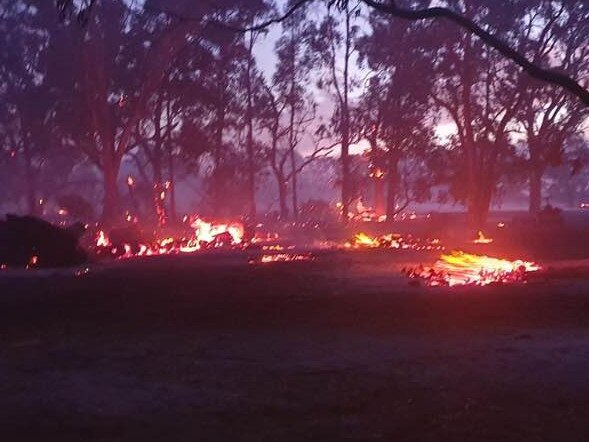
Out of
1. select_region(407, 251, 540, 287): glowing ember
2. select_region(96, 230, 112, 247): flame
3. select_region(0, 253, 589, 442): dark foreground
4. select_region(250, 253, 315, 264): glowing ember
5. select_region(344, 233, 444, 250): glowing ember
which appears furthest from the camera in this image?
select_region(96, 230, 112, 247): flame

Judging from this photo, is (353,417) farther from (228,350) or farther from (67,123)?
(67,123)

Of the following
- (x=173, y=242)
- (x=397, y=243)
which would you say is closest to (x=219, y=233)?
(x=173, y=242)

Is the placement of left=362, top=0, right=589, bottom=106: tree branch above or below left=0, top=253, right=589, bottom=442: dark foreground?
above

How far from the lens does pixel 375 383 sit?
28.5ft

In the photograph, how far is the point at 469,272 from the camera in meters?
21.4

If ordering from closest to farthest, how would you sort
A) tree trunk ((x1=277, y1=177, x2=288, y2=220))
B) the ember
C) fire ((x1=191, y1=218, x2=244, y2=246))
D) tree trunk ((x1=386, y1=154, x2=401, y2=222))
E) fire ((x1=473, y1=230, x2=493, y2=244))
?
the ember < fire ((x1=473, y1=230, x2=493, y2=244)) < fire ((x1=191, y1=218, x2=244, y2=246)) < tree trunk ((x1=386, y1=154, x2=401, y2=222)) < tree trunk ((x1=277, y1=177, x2=288, y2=220))

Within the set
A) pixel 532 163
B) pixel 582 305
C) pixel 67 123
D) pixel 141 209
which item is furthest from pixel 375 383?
pixel 141 209

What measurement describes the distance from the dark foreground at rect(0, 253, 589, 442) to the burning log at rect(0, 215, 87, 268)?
837 cm

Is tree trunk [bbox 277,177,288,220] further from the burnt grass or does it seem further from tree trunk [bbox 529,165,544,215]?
the burnt grass

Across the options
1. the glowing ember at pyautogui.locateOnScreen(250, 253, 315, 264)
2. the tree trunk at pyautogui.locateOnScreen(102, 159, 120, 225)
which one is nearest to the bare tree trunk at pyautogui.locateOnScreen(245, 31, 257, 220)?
the tree trunk at pyautogui.locateOnScreen(102, 159, 120, 225)

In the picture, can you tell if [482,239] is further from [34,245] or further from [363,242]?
[34,245]

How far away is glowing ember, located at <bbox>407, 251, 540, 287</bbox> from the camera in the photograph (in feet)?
61.2

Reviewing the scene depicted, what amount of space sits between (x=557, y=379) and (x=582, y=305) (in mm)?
5973

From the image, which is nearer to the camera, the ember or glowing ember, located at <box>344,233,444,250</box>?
the ember
